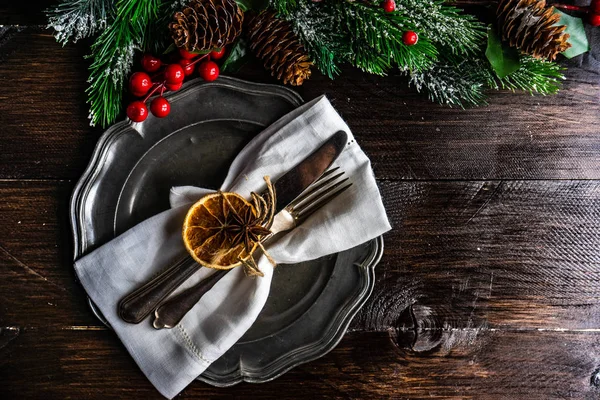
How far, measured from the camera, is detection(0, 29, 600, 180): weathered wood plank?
0.66 metres

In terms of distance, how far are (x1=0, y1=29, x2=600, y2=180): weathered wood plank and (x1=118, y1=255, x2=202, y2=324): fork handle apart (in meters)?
0.17

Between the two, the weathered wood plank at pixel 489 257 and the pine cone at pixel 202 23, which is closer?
the pine cone at pixel 202 23

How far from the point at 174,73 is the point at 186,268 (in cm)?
22

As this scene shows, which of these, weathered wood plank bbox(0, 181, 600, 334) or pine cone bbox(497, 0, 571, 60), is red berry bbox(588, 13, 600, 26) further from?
weathered wood plank bbox(0, 181, 600, 334)

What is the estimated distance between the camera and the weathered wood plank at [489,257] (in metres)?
0.68

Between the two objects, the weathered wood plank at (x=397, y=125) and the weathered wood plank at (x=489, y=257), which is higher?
the weathered wood plank at (x=397, y=125)

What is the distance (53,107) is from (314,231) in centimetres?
36

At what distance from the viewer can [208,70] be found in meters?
0.62

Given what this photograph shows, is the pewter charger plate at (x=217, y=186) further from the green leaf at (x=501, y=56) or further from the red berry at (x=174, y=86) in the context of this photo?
the green leaf at (x=501, y=56)

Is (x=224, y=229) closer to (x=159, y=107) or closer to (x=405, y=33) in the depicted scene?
(x=159, y=107)

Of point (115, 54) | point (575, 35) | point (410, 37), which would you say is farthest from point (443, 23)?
point (115, 54)

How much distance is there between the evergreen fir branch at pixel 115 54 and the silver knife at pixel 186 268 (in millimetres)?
198

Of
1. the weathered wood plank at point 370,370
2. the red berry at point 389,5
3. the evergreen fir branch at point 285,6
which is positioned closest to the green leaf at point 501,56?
the red berry at point 389,5

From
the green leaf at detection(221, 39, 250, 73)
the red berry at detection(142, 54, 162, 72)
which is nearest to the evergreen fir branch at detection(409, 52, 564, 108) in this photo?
the green leaf at detection(221, 39, 250, 73)
